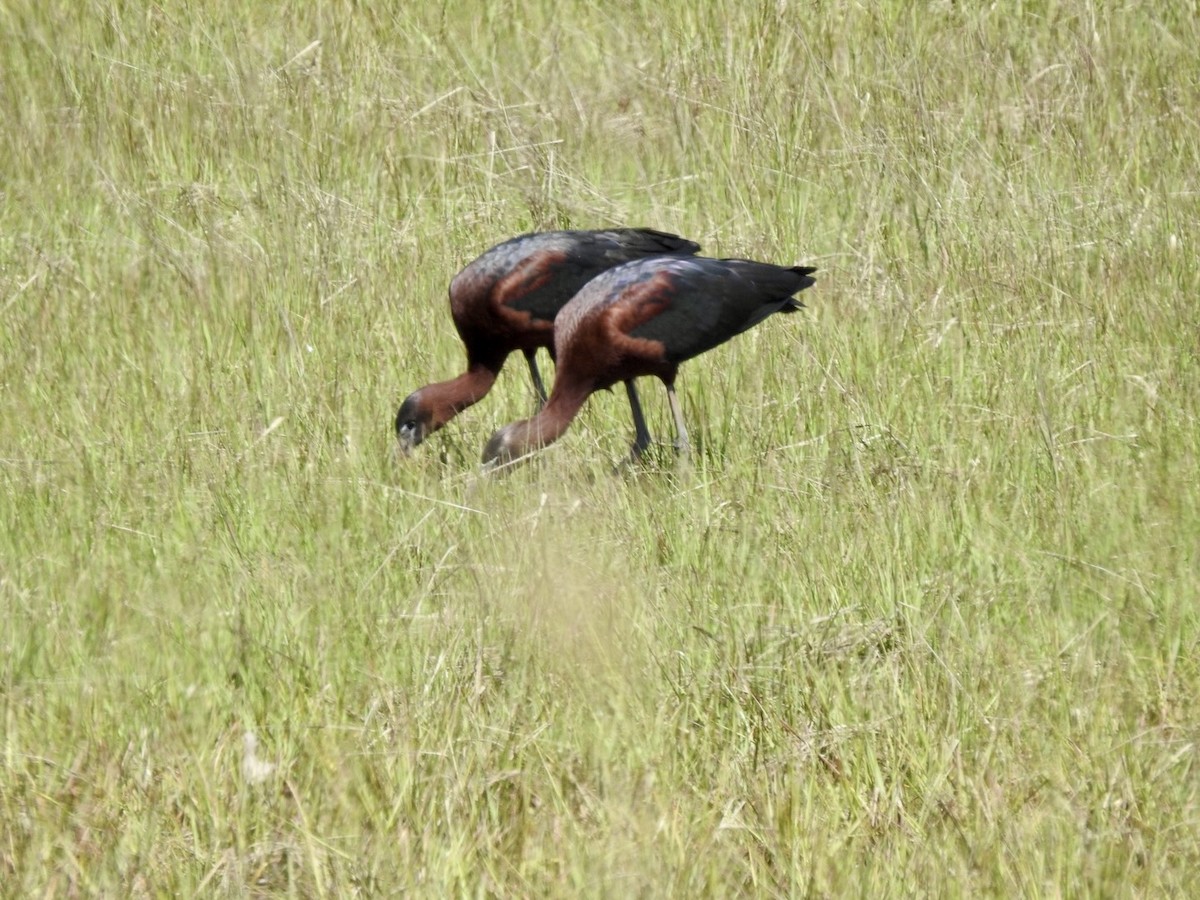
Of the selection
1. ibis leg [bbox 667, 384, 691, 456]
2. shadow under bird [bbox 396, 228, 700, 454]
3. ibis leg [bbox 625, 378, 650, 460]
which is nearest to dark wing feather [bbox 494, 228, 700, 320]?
shadow under bird [bbox 396, 228, 700, 454]

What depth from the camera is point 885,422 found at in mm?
5000

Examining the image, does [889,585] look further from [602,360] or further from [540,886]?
[602,360]

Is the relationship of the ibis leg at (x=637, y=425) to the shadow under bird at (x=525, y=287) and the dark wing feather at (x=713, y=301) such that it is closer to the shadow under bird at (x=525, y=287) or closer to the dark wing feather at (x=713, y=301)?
the shadow under bird at (x=525, y=287)

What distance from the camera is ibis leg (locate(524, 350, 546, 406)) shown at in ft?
19.9

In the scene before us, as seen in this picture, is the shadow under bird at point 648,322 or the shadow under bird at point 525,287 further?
the shadow under bird at point 525,287

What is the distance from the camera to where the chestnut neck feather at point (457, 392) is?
5.43 metres

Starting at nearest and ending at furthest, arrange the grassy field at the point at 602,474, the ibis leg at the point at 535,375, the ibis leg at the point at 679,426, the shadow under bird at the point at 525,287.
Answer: the grassy field at the point at 602,474
the ibis leg at the point at 679,426
the shadow under bird at the point at 525,287
the ibis leg at the point at 535,375

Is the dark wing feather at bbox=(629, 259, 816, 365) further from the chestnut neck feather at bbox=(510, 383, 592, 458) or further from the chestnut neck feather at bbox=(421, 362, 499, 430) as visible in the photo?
the chestnut neck feather at bbox=(421, 362, 499, 430)

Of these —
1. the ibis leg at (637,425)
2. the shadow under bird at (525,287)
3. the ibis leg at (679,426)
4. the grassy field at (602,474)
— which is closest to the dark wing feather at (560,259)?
the shadow under bird at (525,287)

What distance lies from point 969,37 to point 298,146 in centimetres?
298

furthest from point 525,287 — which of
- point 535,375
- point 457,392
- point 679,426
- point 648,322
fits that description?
point 679,426

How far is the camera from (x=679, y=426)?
5.26 meters

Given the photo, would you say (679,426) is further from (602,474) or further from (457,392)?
(457,392)

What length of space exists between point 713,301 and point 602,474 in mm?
924
